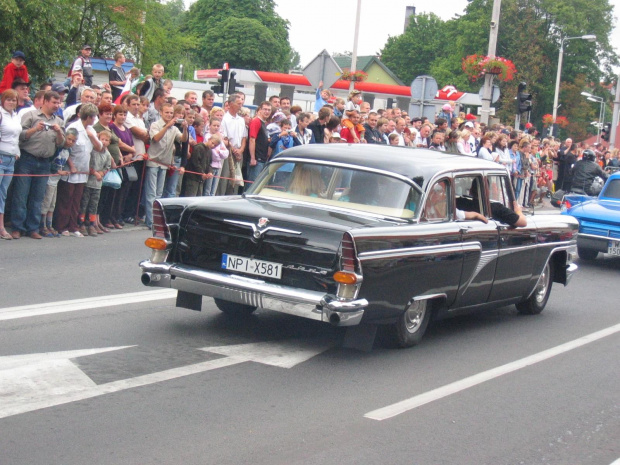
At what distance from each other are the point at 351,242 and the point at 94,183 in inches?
296


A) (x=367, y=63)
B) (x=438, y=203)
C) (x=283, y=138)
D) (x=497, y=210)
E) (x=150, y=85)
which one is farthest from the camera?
(x=367, y=63)

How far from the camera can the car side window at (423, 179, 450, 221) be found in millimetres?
8453

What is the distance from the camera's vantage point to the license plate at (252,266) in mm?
7473

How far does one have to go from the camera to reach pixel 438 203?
8625 millimetres

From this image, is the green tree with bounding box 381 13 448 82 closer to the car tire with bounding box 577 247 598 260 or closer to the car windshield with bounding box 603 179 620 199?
the car windshield with bounding box 603 179 620 199

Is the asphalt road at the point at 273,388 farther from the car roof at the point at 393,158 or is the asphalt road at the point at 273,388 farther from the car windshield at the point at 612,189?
the car windshield at the point at 612,189

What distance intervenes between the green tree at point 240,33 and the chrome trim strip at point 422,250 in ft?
302

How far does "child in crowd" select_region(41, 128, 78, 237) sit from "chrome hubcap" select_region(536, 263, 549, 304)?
6632 mm

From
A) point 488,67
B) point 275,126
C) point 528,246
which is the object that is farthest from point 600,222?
point 488,67

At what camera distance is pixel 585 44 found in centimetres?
9075

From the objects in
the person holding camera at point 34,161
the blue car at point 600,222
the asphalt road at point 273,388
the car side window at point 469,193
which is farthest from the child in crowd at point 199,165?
the car side window at point 469,193

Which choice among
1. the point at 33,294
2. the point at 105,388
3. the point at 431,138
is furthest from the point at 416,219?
the point at 431,138

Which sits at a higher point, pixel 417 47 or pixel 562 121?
pixel 417 47

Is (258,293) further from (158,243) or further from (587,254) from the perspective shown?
(587,254)
